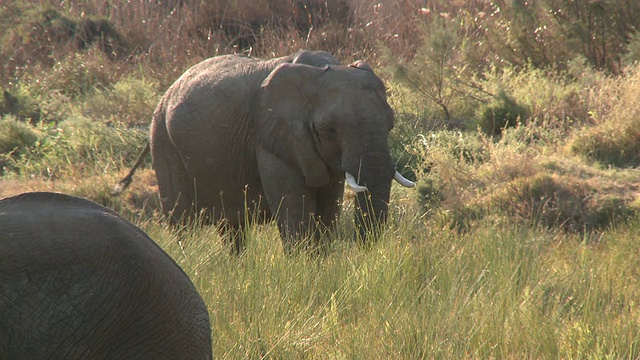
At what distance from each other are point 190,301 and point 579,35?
1082cm

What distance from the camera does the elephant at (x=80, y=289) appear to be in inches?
104

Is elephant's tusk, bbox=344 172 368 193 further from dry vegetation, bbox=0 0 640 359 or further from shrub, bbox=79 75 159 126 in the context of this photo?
shrub, bbox=79 75 159 126

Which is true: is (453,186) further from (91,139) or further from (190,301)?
(190,301)

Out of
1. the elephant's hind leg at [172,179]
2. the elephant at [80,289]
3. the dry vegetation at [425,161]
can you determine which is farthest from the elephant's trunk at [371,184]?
the elephant at [80,289]

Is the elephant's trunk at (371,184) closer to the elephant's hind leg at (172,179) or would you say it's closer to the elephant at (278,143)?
the elephant at (278,143)

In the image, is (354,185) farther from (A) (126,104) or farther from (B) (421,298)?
(A) (126,104)

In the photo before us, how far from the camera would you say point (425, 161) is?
379 inches

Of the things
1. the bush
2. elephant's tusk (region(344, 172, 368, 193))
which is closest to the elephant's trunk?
elephant's tusk (region(344, 172, 368, 193))

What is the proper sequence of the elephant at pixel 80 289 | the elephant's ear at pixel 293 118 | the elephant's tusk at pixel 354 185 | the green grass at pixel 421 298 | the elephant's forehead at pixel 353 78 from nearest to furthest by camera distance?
the elephant at pixel 80 289
the green grass at pixel 421 298
the elephant's tusk at pixel 354 185
the elephant's forehead at pixel 353 78
the elephant's ear at pixel 293 118

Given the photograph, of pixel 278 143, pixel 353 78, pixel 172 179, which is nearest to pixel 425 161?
pixel 172 179

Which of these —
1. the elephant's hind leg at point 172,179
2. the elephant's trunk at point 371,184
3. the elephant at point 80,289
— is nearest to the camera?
the elephant at point 80,289

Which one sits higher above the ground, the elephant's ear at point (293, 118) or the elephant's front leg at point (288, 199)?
the elephant's ear at point (293, 118)

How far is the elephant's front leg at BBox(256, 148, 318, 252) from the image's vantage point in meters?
6.62

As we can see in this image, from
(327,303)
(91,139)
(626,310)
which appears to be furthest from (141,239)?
(91,139)
